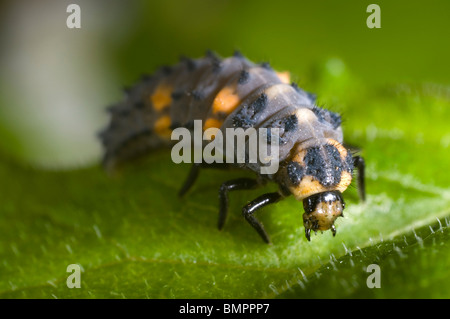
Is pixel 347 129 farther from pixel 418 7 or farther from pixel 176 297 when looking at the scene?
pixel 418 7

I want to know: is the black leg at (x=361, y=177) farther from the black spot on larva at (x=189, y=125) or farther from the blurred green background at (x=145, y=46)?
the blurred green background at (x=145, y=46)

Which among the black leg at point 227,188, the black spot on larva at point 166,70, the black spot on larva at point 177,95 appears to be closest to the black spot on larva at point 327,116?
the black leg at point 227,188

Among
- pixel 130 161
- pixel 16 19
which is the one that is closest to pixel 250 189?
pixel 130 161

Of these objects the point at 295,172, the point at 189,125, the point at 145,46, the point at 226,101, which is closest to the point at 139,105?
the point at 189,125

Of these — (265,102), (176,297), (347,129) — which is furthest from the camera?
(347,129)

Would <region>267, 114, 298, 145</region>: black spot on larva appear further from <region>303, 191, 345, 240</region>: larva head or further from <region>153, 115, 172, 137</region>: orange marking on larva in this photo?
<region>153, 115, 172, 137</region>: orange marking on larva

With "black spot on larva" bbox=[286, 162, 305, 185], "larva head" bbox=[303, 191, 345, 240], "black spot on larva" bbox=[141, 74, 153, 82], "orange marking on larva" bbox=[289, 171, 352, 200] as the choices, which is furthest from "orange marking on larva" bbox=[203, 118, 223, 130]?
"black spot on larva" bbox=[141, 74, 153, 82]

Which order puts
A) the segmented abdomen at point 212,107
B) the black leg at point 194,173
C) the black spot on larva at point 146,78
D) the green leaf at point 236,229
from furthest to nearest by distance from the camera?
the black spot on larva at point 146,78 → the black leg at point 194,173 → the segmented abdomen at point 212,107 → the green leaf at point 236,229

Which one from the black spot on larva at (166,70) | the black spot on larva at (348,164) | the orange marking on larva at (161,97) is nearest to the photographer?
the black spot on larva at (348,164)

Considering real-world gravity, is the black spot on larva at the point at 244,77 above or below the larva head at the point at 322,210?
above
